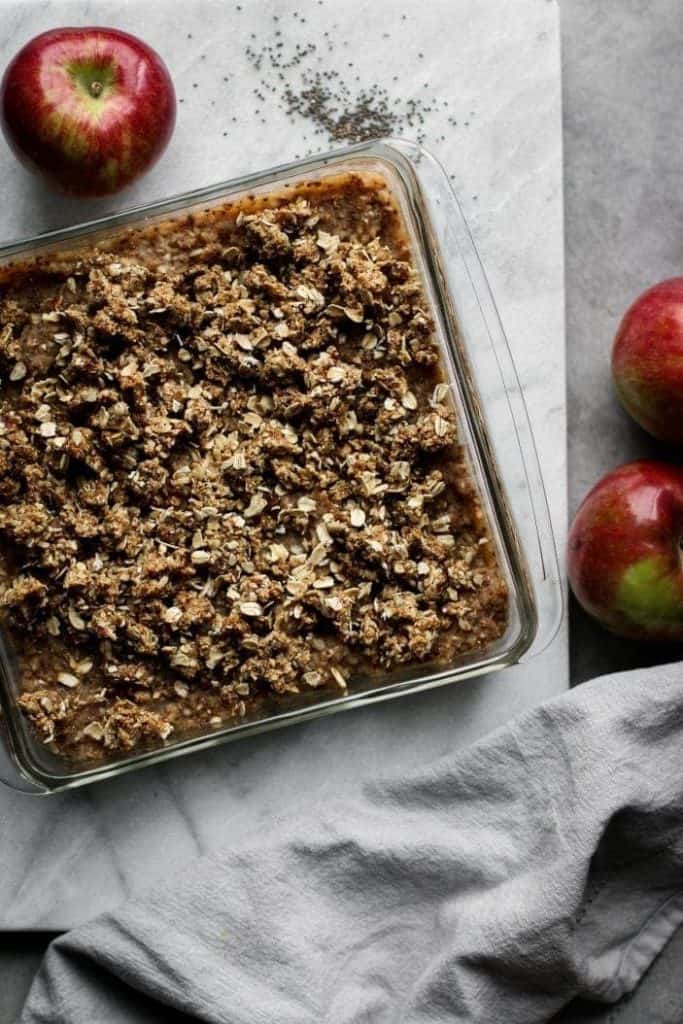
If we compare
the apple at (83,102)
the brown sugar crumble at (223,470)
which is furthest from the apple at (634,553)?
the apple at (83,102)

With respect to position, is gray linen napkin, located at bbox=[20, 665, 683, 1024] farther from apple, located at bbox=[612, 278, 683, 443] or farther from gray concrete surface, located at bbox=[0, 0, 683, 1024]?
apple, located at bbox=[612, 278, 683, 443]

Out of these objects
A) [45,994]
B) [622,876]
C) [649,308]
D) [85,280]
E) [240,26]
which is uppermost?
[240,26]

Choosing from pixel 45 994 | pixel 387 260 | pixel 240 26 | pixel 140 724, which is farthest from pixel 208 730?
pixel 240 26

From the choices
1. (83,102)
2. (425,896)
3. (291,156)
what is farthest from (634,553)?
(83,102)

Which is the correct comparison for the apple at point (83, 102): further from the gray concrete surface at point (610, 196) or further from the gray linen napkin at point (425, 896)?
the gray linen napkin at point (425, 896)

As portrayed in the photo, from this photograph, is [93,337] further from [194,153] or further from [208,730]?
[208,730]
